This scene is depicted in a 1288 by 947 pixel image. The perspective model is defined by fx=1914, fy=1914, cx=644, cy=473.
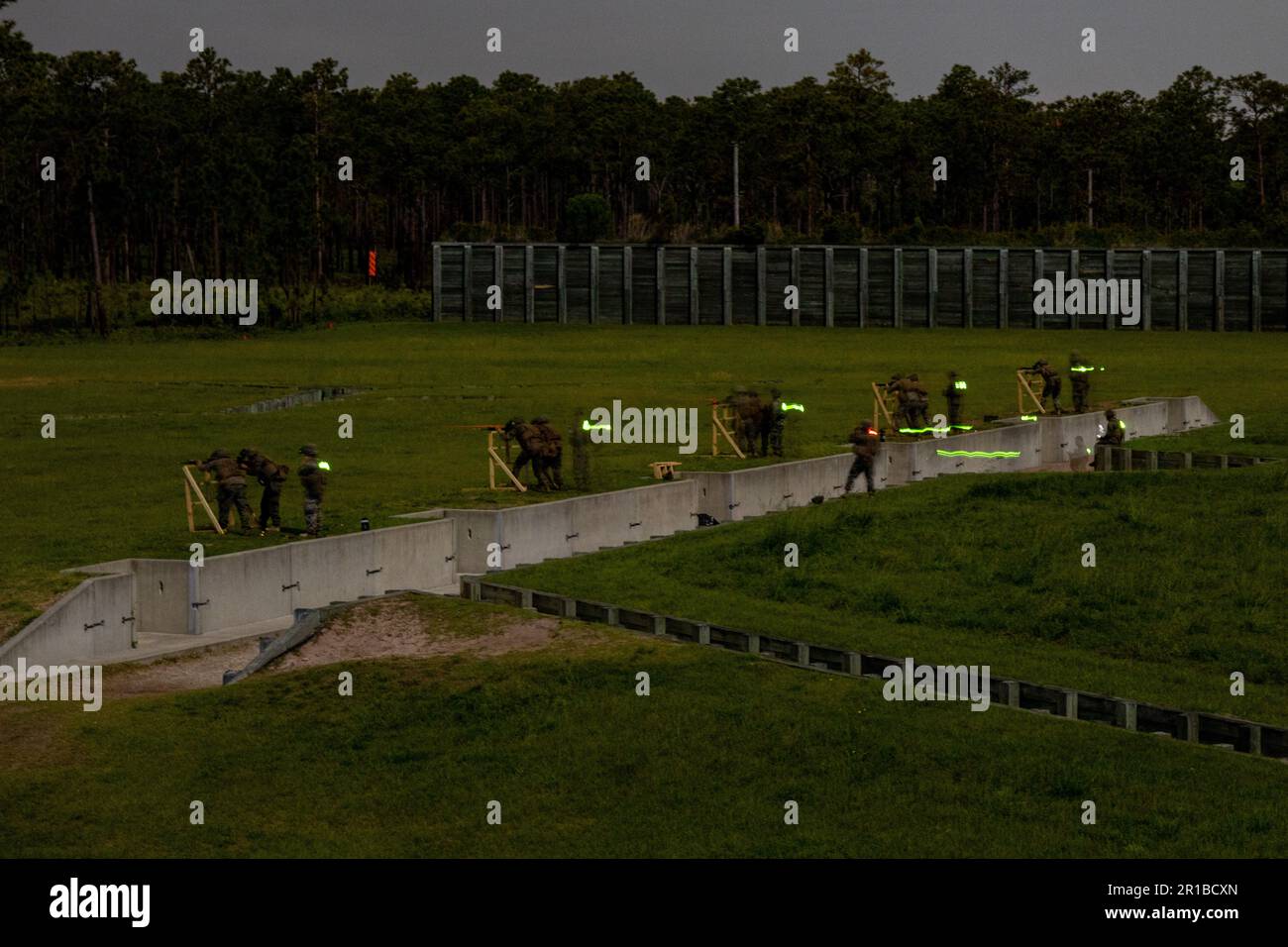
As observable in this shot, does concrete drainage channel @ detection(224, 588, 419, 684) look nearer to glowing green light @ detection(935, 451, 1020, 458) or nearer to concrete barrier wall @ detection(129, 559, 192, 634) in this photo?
concrete barrier wall @ detection(129, 559, 192, 634)

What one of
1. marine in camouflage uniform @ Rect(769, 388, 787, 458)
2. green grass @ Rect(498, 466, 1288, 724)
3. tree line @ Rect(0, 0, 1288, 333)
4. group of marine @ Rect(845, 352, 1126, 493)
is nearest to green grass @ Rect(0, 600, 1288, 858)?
green grass @ Rect(498, 466, 1288, 724)

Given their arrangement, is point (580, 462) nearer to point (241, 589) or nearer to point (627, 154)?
point (241, 589)

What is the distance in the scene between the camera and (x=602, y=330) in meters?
107

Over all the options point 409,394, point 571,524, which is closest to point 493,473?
point 571,524

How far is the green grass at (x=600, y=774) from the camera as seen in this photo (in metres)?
20.2

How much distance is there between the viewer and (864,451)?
44.0m

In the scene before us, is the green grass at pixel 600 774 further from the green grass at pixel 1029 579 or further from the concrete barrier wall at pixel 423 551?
the green grass at pixel 1029 579

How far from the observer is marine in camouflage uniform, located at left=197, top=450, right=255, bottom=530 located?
36.3 m

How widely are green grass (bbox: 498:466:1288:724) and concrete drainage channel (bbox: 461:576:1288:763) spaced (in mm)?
1373

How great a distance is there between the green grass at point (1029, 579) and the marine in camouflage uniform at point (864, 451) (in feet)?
5.14

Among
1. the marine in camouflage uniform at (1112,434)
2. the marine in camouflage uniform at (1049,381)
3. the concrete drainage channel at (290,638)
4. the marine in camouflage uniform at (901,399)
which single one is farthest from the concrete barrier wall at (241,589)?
the marine in camouflage uniform at (1049,381)

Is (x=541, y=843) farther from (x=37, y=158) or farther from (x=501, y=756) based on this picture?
(x=37, y=158)

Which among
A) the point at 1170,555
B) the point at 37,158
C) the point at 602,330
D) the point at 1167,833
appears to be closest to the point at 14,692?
the point at 1167,833
